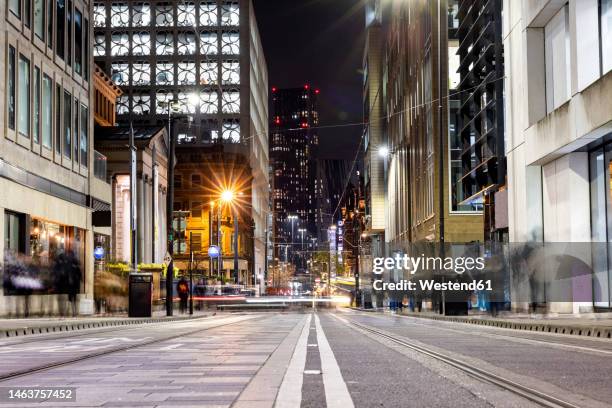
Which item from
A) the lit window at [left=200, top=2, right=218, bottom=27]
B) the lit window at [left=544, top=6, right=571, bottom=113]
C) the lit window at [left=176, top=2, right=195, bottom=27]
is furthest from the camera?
the lit window at [left=200, top=2, right=218, bottom=27]

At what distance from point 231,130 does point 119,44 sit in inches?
919

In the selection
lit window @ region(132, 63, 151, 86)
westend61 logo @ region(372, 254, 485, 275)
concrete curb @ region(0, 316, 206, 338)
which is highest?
lit window @ region(132, 63, 151, 86)

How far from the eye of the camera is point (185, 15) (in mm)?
136000

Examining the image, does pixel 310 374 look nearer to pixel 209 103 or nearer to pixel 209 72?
pixel 209 103

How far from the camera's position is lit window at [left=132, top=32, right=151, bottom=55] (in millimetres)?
136250

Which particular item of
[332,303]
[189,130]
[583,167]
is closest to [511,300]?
[583,167]

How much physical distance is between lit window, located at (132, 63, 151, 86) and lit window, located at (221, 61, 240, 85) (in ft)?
39.8

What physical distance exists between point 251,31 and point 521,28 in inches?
4228

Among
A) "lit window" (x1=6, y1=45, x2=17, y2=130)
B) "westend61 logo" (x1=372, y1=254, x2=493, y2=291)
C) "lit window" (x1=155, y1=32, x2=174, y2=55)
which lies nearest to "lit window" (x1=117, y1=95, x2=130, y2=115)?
"lit window" (x1=155, y1=32, x2=174, y2=55)

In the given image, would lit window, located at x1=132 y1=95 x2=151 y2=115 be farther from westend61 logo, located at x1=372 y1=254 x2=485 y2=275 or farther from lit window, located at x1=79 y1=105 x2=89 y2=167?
lit window, located at x1=79 y1=105 x2=89 y2=167

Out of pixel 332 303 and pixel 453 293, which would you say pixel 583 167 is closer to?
pixel 453 293

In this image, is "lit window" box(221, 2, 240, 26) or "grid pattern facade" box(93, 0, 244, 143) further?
"lit window" box(221, 2, 240, 26)

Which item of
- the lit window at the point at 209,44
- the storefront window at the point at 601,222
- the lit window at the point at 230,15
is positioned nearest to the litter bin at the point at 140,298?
the storefront window at the point at 601,222

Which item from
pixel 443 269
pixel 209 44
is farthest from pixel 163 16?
pixel 443 269
